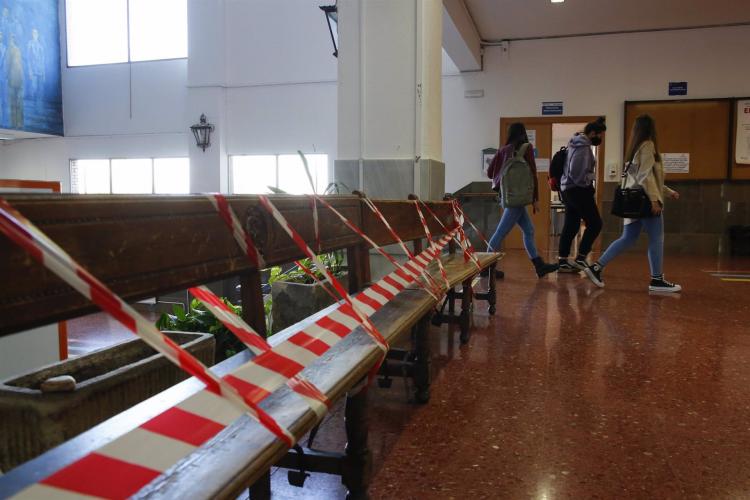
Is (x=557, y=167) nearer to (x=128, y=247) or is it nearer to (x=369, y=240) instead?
(x=369, y=240)

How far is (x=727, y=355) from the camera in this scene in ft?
9.19

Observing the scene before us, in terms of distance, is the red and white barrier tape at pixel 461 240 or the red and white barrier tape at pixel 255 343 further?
the red and white barrier tape at pixel 461 240

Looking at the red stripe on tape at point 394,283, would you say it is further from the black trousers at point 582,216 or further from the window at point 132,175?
the window at point 132,175

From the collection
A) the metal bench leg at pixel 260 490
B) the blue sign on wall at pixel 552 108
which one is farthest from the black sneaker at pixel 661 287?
the blue sign on wall at pixel 552 108

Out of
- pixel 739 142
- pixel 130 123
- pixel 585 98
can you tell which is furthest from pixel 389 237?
pixel 130 123

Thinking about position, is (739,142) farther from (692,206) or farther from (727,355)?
(727,355)

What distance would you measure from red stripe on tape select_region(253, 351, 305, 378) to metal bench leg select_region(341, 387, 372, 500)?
250 mm

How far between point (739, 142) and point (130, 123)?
12.0m

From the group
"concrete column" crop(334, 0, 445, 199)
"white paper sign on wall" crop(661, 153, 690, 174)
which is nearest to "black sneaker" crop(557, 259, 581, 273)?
"concrete column" crop(334, 0, 445, 199)

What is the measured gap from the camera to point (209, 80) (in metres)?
11.9

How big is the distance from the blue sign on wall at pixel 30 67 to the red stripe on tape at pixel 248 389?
14391mm

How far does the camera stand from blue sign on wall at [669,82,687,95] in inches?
350

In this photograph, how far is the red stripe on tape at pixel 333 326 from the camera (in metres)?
1.61

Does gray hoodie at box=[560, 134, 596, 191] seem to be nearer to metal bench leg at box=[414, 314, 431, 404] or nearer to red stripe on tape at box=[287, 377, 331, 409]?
metal bench leg at box=[414, 314, 431, 404]
